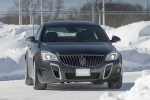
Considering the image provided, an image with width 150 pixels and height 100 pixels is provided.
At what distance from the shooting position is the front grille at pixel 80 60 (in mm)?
11797

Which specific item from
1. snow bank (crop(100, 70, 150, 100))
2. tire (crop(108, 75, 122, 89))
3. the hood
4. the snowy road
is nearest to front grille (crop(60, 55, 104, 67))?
the hood

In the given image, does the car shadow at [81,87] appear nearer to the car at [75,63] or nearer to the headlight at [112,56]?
the car at [75,63]

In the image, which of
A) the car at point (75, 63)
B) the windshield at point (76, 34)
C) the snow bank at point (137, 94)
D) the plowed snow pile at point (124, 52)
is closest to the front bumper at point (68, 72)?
the car at point (75, 63)

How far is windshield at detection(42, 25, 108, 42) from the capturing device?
43.0 ft

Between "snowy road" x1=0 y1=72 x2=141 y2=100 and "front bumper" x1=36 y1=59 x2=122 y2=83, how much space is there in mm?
240

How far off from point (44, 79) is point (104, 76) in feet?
3.69

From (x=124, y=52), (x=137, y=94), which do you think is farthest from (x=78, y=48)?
(x=124, y=52)

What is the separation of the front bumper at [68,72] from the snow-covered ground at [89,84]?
0.24 meters

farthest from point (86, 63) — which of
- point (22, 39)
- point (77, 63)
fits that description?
point (22, 39)

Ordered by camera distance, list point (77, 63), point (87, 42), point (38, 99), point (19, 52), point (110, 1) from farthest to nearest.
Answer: point (110, 1) < point (19, 52) < point (87, 42) < point (77, 63) < point (38, 99)

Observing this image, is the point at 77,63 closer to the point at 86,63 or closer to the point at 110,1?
the point at 86,63

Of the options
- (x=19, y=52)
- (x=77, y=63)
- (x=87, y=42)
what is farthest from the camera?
(x=19, y=52)

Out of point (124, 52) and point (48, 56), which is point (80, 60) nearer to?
point (48, 56)

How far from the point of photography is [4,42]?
3478cm
